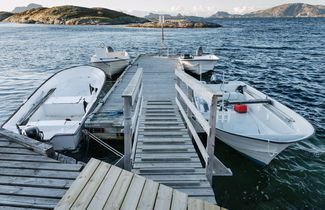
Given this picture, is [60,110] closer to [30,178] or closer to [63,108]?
[63,108]

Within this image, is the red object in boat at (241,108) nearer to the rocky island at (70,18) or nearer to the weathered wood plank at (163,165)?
the weathered wood plank at (163,165)

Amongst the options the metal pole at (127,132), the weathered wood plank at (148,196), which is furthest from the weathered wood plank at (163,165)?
the weathered wood plank at (148,196)

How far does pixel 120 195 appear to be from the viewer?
278cm

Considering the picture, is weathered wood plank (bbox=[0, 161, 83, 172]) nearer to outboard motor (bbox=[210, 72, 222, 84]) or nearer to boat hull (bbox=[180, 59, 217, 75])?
outboard motor (bbox=[210, 72, 222, 84])

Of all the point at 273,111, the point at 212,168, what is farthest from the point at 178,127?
the point at 273,111

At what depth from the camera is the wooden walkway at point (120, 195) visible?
2641 mm

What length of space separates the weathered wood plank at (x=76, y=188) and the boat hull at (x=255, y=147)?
4.05 meters

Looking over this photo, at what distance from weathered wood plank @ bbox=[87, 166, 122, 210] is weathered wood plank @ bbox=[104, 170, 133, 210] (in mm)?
47

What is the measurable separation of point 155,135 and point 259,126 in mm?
3714

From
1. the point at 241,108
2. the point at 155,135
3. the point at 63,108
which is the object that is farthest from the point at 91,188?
the point at 241,108

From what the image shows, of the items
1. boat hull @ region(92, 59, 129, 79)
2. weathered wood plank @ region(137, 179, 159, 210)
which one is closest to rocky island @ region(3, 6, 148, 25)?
boat hull @ region(92, 59, 129, 79)

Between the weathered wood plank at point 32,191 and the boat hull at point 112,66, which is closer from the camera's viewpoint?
the weathered wood plank at point 32,191

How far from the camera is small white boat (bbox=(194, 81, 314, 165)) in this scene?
556 centimetres

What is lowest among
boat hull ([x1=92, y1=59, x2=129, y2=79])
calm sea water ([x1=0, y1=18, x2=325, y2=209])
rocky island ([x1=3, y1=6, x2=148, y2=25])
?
calm sea water ([x1=0, y1=18, x2=325, y2=209])
